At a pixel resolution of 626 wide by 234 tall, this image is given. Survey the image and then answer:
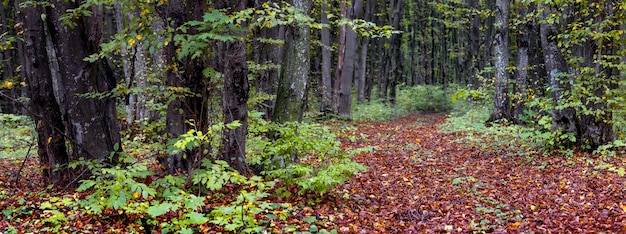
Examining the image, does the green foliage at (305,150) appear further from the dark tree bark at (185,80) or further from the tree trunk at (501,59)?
A: the tree trunk at (501,59)

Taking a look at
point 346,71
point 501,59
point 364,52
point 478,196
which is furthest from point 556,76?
point 364,52

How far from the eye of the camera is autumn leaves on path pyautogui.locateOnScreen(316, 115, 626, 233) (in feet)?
17.6

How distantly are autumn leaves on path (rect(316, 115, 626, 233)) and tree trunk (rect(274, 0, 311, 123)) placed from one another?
48.8 inches

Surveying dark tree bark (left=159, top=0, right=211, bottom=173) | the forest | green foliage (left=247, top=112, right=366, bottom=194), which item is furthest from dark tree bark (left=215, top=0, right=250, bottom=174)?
green foliage (left=247, top=112, right=366, bottom=194)

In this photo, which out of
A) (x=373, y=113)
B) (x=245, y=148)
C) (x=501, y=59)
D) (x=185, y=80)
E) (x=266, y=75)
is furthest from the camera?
(x=373, y=113)

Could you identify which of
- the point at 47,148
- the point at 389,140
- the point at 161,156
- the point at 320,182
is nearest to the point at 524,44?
the point at 389,140

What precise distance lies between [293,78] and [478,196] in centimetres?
333

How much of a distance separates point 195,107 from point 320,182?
73.4 inches

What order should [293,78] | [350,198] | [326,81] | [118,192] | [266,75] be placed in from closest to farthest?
[118,192] < [350,198] < [293,78] < [266,75] < [326,81]

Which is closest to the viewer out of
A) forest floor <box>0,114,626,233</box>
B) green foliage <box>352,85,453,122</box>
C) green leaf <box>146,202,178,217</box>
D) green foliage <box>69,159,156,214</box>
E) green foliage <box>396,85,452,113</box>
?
green leaf <box>146,202,178,217</box>

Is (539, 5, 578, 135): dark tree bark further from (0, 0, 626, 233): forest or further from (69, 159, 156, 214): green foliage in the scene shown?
(69, 159, 156, 214): green foliage

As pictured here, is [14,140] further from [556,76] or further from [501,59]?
[501,59]

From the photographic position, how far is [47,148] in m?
6.14

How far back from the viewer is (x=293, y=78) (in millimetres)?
6688
